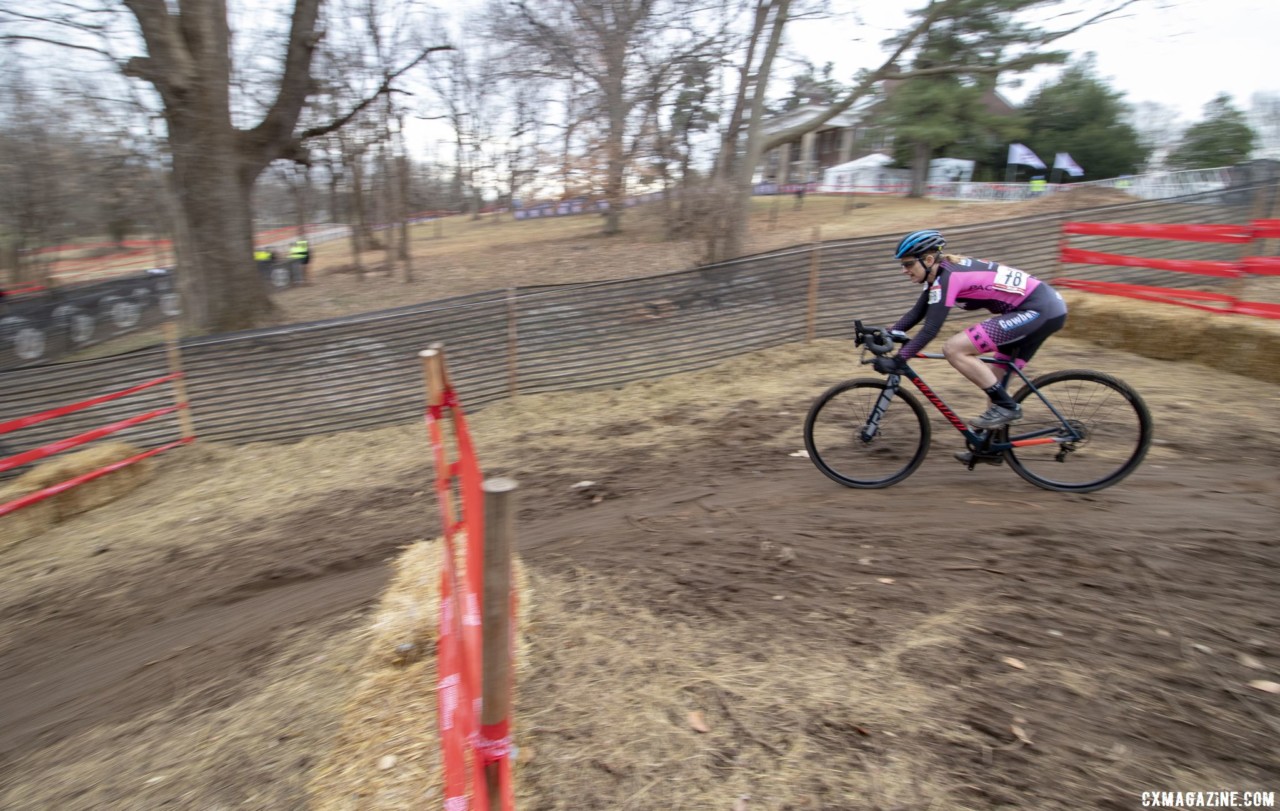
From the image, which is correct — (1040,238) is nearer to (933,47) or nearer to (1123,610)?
(1123,610)

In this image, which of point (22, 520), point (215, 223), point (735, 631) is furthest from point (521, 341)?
point (215, 223)

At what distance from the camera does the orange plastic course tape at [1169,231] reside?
788 cm

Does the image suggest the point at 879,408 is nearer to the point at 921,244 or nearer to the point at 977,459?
the point at 977,459

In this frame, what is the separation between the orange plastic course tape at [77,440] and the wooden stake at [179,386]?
6 cm

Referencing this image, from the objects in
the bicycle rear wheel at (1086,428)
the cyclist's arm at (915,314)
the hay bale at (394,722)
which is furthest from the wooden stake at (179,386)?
the bicycle rear wheel at (1086,428)

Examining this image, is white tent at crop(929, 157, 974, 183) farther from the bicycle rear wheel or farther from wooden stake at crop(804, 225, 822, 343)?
the bicycle rear wheel

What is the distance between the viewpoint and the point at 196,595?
4895mm

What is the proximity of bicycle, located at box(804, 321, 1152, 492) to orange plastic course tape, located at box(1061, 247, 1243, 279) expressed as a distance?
15.6 feet

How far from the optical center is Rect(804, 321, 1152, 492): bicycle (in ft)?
15.1

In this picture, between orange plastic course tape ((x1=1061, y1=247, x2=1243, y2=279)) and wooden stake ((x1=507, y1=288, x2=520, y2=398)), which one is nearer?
orange plastic course tape ((x1=1061, y1=247, x2=1243, y2=279))

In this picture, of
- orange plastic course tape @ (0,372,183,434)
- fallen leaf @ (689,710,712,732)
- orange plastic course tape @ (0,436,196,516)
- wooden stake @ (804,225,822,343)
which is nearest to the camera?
fallen leaf @ (689,710,712,732)

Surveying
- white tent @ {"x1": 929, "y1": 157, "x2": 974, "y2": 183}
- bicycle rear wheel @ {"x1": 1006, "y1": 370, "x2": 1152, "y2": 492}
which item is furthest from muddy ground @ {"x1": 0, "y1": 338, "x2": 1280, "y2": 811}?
white tent @ {"x1": 929, "y1": 157, "x2": 974, "y2": 183}

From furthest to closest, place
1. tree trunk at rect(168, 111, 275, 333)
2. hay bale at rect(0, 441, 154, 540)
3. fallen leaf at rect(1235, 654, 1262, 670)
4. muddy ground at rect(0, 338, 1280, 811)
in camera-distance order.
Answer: tree trunk at rect(168, 111, 275, 333) → hay bale at rect(0, 441, 154, 540) → fallen leaf at rect(1235, 654, 1262, 670) → muddy ground at rect(0, 338, 1280, 811)

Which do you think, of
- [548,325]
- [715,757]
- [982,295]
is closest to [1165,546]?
[982,295]
